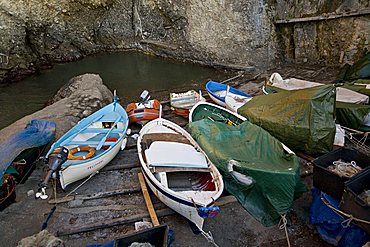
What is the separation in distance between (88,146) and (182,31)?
38.6 feet

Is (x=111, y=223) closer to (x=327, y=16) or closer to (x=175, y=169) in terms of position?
(x=175, y=169)

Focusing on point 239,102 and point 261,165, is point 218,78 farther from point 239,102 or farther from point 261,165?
point 261,165

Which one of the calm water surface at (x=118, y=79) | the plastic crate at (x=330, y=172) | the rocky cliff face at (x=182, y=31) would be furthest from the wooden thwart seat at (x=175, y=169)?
the rocky cliff face at (x=182, y=31)

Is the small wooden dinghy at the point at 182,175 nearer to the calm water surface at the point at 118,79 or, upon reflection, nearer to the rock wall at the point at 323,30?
the calm water surface at the point at 118,79

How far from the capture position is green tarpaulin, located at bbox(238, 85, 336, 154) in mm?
6555

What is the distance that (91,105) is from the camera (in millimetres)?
9594

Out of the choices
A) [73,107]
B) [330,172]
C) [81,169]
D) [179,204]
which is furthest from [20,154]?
[330,172]

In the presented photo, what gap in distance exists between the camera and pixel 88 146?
7258 mm

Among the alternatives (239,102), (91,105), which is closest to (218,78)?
(239,102)

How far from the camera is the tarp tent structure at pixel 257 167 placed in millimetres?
5062

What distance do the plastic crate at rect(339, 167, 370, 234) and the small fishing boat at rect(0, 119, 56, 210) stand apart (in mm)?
5944

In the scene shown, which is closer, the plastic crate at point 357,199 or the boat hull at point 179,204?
the plastic crate at point 357,199

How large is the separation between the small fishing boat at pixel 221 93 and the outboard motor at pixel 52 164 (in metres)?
5.27

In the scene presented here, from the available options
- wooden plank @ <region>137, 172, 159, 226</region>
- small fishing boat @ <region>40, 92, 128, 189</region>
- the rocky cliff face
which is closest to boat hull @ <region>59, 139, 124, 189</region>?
small fishing boat @ <region>40, 92, 128, 189</region>
